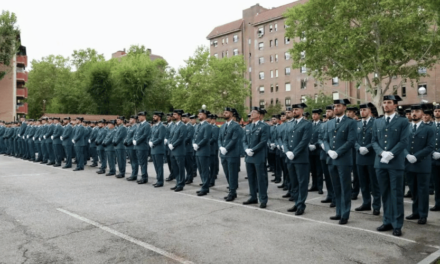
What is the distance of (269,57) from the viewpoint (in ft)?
220

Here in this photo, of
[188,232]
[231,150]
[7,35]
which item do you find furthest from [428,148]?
[7,35]

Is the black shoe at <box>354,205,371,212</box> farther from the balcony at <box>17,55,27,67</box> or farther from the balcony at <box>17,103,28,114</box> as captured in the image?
the balcony at <box>17,55,27,67</box>

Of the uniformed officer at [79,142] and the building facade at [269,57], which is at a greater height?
the building facade at [269,57]

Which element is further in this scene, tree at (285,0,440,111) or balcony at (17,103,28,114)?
balcony at (17,103,28,114)

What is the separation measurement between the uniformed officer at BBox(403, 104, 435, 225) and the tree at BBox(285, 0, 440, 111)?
21424mm

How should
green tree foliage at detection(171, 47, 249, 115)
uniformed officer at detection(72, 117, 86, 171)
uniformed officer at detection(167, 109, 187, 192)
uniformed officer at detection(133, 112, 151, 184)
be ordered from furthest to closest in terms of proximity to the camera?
green tree foliage at detection(171, 47, 249, 115) → uniformed officer at detection(72, 117, 86, 171) → uniformed officer at detection(133, 112, 151, 184) → uniformed officer at detection(167, 109, 187, 192)

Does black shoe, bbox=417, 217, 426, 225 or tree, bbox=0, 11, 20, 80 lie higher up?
tree, bbox=0, 11, 20, 80

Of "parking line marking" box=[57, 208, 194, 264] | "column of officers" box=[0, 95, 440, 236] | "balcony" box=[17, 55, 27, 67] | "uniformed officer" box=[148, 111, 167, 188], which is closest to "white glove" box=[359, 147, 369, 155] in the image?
"column of officers" box=[0, 95, 440, 236]

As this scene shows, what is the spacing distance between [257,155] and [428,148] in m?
3.31

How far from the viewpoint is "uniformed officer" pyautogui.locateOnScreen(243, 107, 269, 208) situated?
27.2 ft

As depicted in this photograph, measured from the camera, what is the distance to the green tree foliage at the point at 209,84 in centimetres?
5428

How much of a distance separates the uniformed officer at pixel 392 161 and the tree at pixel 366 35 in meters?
22.6

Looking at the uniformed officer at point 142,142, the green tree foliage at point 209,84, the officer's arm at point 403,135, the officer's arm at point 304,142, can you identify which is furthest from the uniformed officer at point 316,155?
the green tree foliage at point 209,84

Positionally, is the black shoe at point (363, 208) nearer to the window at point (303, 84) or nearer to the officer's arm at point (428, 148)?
the officer's arm at point (428, 148)
